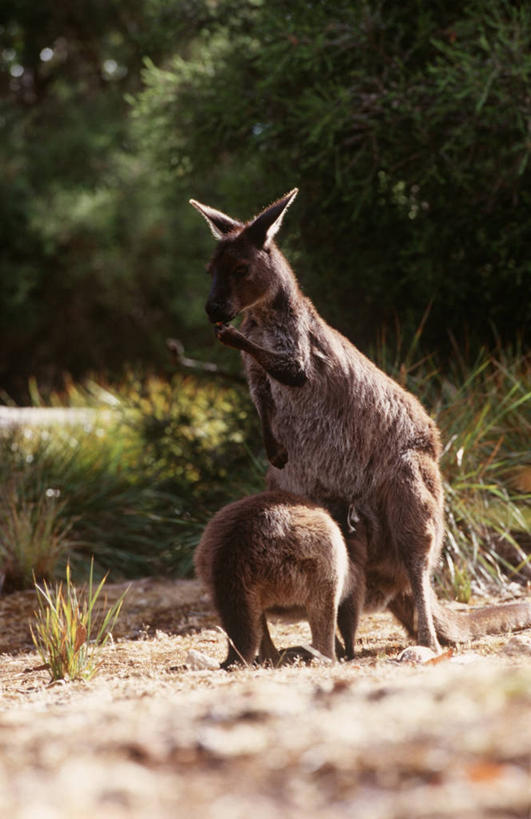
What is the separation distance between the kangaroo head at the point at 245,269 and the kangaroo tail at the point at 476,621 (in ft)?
5.71

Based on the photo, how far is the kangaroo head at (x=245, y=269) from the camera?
4.61m

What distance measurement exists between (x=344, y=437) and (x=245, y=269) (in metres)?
0.96

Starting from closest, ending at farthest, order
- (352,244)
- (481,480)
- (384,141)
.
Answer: (481,480), (384,141), (352,244)

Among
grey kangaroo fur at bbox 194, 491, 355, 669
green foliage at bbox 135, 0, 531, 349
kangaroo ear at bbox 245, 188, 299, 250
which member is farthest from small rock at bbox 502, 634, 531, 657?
green foliage at bbox 135, 0, 531, 349

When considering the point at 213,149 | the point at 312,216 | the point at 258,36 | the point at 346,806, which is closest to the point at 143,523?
the point at 312,216

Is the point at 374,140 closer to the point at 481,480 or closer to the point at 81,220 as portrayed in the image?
the point at 481,480

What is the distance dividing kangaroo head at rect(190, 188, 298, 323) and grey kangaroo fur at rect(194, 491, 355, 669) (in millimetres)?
947

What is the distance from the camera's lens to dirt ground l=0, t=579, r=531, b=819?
194 cm

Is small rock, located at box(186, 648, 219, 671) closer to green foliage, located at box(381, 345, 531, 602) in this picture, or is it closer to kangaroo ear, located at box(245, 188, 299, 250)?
kangaroo ear, located at box(245, 188, 299, 250)

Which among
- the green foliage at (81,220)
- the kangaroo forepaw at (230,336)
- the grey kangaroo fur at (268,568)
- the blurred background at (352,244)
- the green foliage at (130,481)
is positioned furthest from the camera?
the green foliage at (81,220)

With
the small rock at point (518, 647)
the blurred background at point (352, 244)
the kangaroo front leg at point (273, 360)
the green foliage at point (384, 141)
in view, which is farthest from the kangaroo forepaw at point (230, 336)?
the green foliage at point (384, 141)

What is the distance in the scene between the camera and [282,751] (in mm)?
2242

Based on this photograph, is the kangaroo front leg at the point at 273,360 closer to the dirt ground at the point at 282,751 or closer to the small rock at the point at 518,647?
the small rock at the point at 518,647

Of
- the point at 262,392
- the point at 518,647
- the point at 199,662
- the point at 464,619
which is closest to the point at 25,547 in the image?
the point at 262,392
